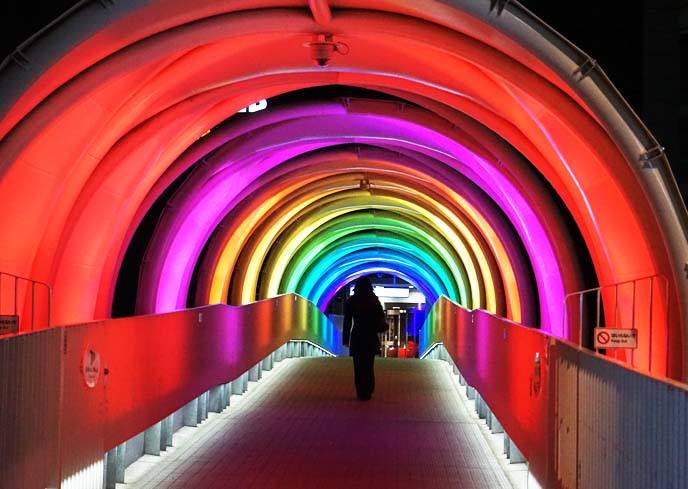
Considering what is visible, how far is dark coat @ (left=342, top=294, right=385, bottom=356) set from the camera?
1436cm

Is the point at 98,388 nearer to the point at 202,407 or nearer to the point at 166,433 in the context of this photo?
the point at 166,433

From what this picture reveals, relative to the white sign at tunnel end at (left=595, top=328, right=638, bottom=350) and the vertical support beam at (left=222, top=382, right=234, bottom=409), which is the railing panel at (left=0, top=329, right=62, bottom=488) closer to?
the white sign at tunnel end at (left=595, top=328, right=638, bottom=350)

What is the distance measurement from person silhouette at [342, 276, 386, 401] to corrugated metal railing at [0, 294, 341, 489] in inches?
69.5

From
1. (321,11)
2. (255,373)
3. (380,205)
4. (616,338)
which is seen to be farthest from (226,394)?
(380,205)

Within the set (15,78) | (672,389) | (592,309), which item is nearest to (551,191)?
(592,309)

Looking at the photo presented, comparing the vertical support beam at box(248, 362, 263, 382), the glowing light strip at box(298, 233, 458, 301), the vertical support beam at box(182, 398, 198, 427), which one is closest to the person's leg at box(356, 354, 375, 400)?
the vertical support beam at box(248, 362, 263, 382)

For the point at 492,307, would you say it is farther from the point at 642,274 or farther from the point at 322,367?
the point at 642,274

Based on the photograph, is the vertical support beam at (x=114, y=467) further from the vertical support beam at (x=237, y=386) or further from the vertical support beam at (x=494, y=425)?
the vertical support beam at (x=237, y=386)

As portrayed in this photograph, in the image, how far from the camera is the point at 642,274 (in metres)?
10.8

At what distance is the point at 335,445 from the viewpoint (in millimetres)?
10719

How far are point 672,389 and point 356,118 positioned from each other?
11.7 meters

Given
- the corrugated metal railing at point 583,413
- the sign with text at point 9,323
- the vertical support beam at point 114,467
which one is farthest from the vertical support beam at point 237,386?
the vertical support beam at point 114,467

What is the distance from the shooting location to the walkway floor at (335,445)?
29.6ft

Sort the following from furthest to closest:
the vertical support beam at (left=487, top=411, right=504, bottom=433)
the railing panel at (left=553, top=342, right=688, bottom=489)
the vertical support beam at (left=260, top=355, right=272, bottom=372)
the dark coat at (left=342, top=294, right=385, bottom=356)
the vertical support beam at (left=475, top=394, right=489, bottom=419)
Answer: the vertical support beam at (left=260, top=355, right=272, bottom=372)
the dark coat at (left=342, top=294, right=385, bottom=356)
the vertical support beam at (left=475, top=394, right=489, bottom=419)
the vertical support beam at (left=487, top=411, right=504, bottom=433)
the railing panel at (left=553, top=342, right=688, bottom=489)
